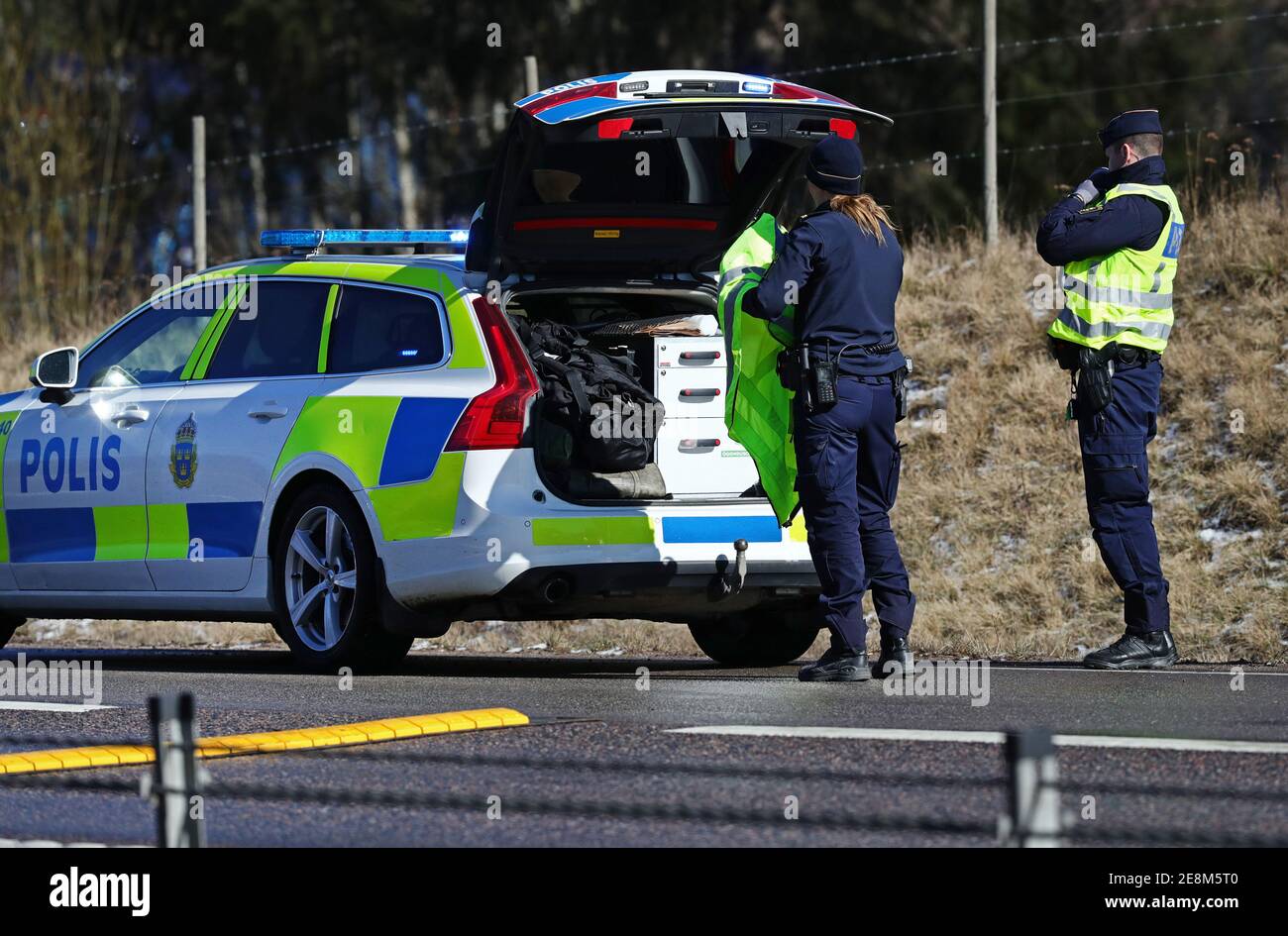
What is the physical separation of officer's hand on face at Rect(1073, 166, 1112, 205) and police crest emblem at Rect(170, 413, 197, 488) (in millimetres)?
3710

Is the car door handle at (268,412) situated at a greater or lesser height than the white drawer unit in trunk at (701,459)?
greater

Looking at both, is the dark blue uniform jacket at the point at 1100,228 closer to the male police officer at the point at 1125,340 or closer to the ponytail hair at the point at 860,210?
the male police officer at the point at 1125,340

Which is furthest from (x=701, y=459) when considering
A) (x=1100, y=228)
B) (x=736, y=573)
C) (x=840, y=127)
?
(x=1100, y=228)

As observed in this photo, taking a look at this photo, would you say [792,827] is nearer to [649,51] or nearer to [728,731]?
[728,731]

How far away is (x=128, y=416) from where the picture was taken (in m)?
9.69

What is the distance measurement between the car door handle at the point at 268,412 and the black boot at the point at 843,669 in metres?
2.37

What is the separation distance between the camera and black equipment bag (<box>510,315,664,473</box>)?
27.9 feet

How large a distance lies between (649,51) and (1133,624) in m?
24.5

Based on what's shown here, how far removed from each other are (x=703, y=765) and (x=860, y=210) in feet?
9.67

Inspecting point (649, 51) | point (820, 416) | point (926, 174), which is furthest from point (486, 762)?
point (649, 51)

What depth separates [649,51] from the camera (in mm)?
32406

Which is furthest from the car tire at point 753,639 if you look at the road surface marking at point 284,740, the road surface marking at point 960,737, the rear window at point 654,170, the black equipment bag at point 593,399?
the road surface marking at point 960,737

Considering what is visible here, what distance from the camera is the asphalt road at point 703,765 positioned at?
512 cm

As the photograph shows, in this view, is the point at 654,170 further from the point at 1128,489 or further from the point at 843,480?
the point at 1128,489
